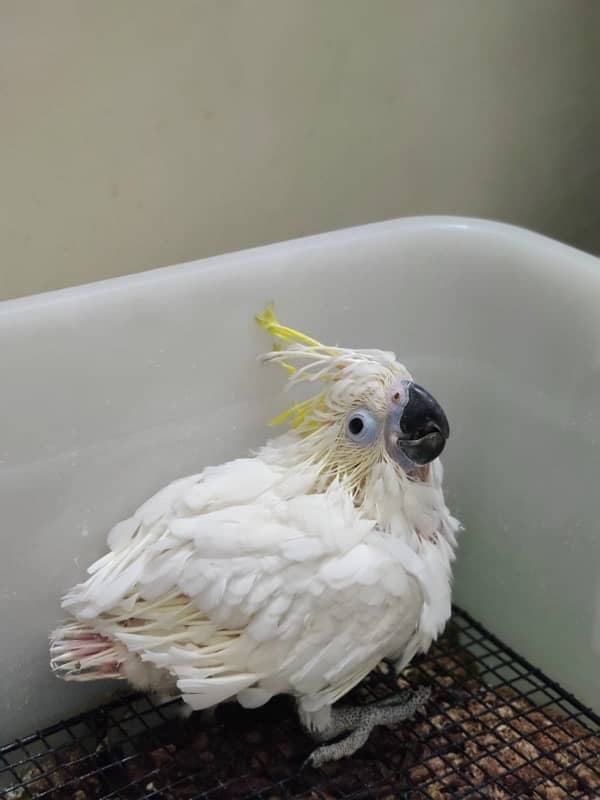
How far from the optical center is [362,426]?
98 cm

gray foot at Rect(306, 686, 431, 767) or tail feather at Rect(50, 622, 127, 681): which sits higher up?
tail feather at Rect(50, 622, 127, 681)

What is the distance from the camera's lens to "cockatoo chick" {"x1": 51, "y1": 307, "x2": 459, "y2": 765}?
921 millimetres

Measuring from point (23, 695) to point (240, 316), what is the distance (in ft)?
1.57

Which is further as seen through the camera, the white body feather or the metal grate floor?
the metal grate floor

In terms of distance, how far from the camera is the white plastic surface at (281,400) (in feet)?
3.37

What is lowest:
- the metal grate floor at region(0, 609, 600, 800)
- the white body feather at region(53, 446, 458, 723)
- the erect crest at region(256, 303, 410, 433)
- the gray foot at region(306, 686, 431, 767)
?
the metal grate floor at region(0, 609, 600, 800)

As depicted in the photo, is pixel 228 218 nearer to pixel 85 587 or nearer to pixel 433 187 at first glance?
pixel 433 187

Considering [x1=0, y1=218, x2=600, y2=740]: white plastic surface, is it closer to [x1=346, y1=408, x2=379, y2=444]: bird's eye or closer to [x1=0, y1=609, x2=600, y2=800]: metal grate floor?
[x1=0, y1=609, x2=600, y2=800]: metal grate floor

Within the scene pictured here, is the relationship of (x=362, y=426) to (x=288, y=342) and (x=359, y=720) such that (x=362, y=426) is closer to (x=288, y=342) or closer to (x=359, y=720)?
(x=288, y=342)

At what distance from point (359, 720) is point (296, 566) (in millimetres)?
270

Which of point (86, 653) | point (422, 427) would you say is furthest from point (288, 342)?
point (86, 653)

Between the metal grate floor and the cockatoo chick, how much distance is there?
58mm

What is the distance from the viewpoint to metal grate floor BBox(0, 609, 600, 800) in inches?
40.8

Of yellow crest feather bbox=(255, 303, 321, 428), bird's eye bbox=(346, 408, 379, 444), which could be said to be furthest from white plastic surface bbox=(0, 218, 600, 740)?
bird's eye bbox=(346, 408, 379, 444)
